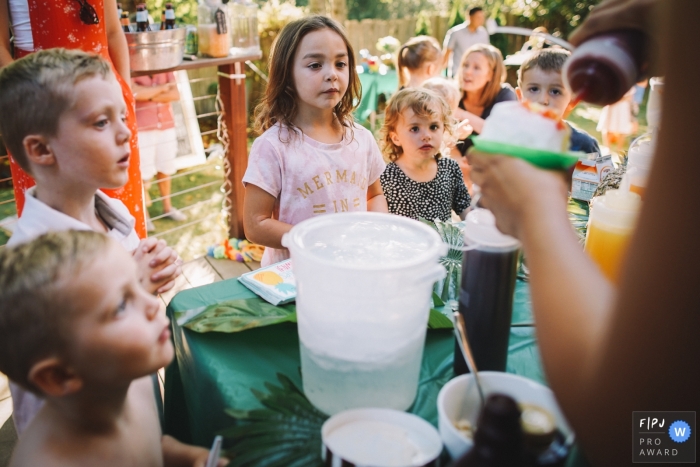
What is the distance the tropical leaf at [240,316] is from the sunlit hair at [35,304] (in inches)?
14.3

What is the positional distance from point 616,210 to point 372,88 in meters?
5.53

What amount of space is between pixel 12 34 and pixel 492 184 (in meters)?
2.44

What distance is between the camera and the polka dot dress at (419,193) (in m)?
2.64

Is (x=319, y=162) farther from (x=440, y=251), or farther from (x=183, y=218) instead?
(x=183, y=218)

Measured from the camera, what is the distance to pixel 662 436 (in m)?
0.57

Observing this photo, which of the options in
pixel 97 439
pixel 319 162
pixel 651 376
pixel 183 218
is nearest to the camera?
pixel 651 376

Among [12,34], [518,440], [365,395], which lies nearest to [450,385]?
[365,395]

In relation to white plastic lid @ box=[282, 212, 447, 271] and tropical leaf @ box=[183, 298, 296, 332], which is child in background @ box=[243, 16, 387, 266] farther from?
white plastic lid @ box=[282, 212, 447, 271]

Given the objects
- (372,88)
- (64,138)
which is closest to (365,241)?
(64,138)

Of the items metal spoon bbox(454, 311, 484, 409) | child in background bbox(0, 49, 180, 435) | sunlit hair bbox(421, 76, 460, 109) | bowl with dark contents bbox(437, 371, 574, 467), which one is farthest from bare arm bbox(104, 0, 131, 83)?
bowl with dark contents bbox(437, 371, 574, 467)

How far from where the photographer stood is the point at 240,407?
38.5 inches

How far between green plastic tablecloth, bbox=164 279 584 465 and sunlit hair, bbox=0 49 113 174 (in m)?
0.57

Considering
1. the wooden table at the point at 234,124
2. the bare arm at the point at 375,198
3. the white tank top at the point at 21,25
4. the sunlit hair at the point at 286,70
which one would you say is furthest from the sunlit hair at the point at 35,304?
the wooden table at the point at 234,124

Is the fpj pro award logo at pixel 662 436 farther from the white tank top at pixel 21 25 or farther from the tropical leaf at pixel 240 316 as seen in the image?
the white tank top at pixel 21 25
